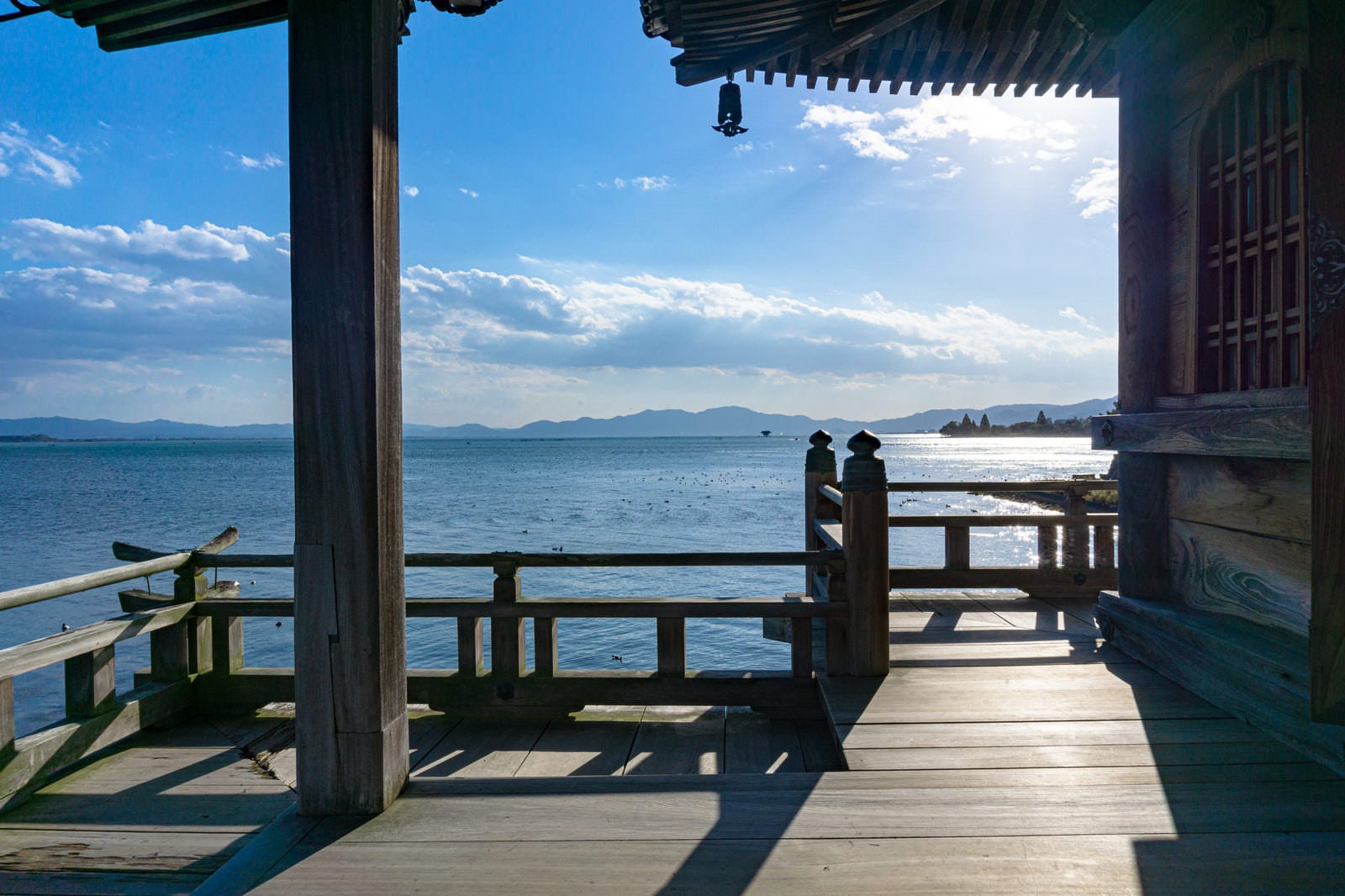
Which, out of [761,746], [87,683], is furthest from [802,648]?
[87,683]

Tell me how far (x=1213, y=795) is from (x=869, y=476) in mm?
1864

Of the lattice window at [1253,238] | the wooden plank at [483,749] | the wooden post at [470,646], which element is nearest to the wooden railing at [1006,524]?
the lattice window at [1253,238]

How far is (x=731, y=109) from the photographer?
3.78m

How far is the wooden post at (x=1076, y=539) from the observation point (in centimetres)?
618

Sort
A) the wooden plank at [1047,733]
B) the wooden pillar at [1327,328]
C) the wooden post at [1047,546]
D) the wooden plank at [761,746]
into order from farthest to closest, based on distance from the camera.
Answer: the wooden post at [1047,546] → the wooden plank at [761,746] → the wooden plank at [1047,733] → the wooden pillar at [1327,328]

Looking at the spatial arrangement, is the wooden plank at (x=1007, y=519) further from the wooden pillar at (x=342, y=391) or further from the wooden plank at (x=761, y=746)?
the wooden pillar at (x=342, y=391)

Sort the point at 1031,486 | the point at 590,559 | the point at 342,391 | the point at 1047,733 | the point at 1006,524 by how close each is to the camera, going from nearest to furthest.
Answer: the point at 342,391, the point at 1047,733, the point at 590,559, the point at 1006,524, the point at 1031,486

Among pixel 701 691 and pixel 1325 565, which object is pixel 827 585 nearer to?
pixel 701 691

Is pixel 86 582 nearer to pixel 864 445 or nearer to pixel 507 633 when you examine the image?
pixel 507 633

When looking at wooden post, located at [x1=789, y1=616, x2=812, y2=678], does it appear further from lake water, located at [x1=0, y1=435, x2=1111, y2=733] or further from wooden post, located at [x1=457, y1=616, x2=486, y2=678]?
lake water, located at [x1=0, y1=435, x2=1111, y2=733]

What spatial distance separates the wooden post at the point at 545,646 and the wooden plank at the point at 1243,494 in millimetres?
3502

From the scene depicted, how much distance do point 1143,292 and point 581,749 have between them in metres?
3.98

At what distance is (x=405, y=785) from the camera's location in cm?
240

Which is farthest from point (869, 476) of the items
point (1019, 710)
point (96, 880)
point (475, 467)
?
point (475, 467)
